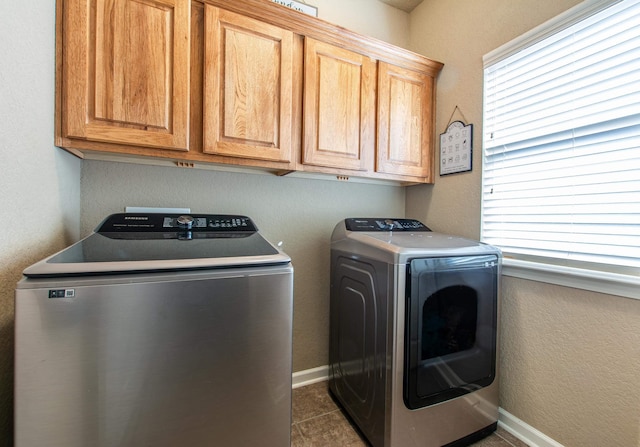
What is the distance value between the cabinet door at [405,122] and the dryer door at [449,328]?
80 cm

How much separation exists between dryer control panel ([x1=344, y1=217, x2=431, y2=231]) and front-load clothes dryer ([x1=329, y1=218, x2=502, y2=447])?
4.4 inches

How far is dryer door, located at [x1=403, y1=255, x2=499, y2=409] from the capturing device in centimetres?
118

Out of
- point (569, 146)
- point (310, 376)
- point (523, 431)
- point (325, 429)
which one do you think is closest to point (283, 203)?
point (310, 376)

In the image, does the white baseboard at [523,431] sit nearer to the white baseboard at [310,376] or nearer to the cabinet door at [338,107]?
the white baseboard at [310,376]

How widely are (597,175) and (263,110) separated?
5.35ft

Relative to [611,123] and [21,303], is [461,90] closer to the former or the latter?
[611,123]

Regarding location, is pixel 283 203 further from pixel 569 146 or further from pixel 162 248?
pixel 569 146

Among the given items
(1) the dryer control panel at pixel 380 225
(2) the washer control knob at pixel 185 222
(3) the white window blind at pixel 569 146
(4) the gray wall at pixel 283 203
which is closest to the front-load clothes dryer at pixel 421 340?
(1) the dryer control panel at pixel 380 225

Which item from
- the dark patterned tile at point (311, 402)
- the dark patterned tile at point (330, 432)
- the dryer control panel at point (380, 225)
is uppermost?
the dryer control panel at point (380, 225)

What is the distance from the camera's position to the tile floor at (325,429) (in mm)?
1347

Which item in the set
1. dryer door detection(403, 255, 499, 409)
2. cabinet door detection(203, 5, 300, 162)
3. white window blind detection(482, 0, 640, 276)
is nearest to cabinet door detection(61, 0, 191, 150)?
cabinet door detection(203, 5, 300, 162)

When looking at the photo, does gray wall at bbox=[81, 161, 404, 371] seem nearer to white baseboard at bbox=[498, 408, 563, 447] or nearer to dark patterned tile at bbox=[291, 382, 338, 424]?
dark patterned tile at bbox=[291, 382, 338, 424]

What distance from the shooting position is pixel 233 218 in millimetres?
1399

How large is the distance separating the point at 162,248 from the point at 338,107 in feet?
4.08
